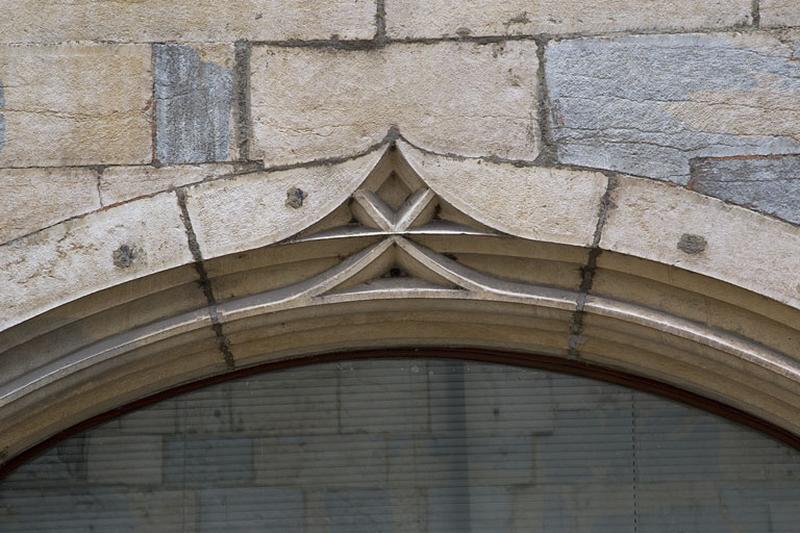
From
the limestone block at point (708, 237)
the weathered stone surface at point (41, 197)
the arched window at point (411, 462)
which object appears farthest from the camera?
the arched window at point (411, 462)

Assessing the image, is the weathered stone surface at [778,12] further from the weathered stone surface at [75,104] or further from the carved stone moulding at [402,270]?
the weathered stone surface at [75,104]

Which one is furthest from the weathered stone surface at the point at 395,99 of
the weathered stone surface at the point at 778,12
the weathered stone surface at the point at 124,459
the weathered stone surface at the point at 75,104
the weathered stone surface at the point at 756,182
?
the weathered stone surface at the point at 124,459

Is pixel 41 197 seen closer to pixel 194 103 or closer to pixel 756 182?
pixel 194 103

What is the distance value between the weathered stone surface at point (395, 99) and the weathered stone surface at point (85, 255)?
1.06ft

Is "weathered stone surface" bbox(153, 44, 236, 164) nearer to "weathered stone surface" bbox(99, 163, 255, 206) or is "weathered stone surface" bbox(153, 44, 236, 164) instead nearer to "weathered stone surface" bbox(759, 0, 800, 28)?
"weathered stone surface" bbox(99, 163, 255, 206)

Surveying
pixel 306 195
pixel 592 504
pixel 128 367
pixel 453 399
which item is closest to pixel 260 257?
pixel 306 195

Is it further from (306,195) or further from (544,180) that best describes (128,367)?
(544,180)

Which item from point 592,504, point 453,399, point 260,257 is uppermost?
point 260,257

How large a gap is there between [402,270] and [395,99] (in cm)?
44

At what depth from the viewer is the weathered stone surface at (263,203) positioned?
3043 millimetres

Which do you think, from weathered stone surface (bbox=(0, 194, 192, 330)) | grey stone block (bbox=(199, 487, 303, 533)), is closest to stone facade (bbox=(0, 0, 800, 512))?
weathered stone surface (bbox=(0, 194, 192, 330))

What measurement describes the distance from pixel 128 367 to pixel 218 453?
0.36 m

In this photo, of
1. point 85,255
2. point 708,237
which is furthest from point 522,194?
point 85,255

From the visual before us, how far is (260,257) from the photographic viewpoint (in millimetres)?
3102
